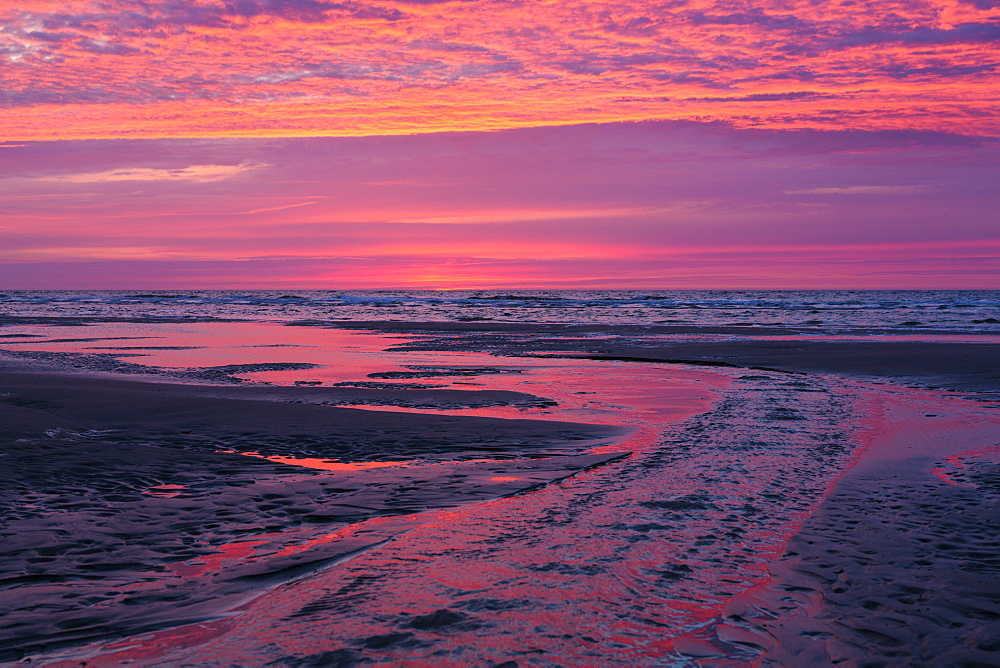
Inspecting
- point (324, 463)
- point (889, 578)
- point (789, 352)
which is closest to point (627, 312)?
point (789, 352)

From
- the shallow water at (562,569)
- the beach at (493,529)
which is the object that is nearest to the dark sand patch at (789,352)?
the beach at (493,529)

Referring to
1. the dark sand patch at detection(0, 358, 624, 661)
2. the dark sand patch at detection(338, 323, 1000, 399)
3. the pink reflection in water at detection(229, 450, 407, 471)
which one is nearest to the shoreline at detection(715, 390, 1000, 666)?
the dark sand patch at detection(0, 358, 624, 661)

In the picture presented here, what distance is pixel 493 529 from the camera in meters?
5.67

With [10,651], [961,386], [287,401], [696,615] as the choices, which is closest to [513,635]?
[696,615]

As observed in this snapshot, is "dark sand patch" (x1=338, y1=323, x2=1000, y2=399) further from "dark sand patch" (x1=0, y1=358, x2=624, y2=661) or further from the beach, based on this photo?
"dark sand patch" (x1=0, y1=358, x2=624, y2=661)

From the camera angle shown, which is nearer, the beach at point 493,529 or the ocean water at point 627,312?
the beach at point 493,529

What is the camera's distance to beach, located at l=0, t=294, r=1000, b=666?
386cm

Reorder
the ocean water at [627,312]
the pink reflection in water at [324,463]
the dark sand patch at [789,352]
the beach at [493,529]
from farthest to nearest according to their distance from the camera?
the ocean water at [627,312] < the dark sand patch at [789,352] < the pink reflection in water at [324,463] < the beach at [493,529]

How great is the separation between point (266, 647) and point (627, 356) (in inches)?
772

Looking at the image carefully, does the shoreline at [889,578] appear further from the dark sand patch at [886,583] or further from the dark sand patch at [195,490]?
the dark sand patch at [195,490]

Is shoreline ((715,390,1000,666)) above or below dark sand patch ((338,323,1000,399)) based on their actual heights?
above

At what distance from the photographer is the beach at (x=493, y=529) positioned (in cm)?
386

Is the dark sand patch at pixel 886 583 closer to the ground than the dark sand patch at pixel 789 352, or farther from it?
farther from it

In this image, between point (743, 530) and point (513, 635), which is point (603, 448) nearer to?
point (743, 530)
